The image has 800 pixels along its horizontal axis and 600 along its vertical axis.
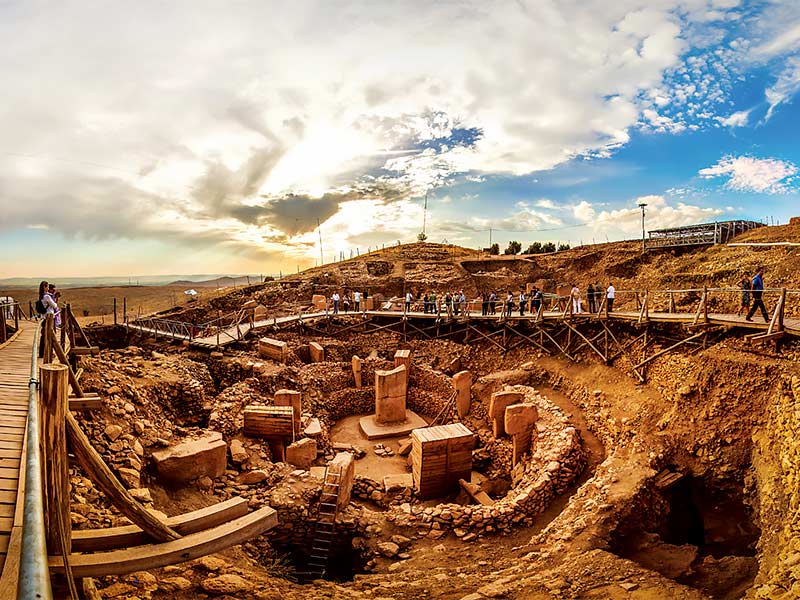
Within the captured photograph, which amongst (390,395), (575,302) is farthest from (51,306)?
(575,302)

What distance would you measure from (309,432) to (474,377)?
7.64 m

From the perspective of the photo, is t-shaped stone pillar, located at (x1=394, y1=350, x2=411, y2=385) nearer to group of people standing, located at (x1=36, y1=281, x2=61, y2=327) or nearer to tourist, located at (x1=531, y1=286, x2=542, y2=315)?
tourist, located at (x1=531, y1=286, x2=542, y2=315)

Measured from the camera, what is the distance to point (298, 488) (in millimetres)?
8625

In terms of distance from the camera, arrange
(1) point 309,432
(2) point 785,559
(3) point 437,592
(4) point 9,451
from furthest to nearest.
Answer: (1) point 309,432 < (3) point 437,592 < (2) point 785,559 < (4) point 9,451

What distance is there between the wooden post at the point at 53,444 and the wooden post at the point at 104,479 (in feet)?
0.54

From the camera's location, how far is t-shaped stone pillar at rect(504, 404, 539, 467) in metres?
11.5

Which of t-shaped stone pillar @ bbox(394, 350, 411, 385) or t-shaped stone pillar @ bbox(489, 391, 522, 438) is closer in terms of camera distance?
t-shaped stone pillar @ bbox(489, 391, 522, 438)

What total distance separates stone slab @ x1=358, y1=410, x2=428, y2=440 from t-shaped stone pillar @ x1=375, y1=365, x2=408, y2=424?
23 centimetres

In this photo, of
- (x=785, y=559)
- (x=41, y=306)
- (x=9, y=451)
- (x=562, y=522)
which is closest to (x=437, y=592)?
(x=562, y=522)

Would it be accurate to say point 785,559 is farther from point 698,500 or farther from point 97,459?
point 97,459

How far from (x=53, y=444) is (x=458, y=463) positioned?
9110 mm

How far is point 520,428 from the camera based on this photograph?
455 inches

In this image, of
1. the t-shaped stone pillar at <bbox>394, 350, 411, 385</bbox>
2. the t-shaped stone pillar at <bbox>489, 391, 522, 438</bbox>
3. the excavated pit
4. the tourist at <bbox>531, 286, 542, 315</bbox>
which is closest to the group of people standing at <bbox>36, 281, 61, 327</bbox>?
the excavated pit

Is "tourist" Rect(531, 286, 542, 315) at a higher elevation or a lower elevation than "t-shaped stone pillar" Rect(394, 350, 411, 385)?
higher
